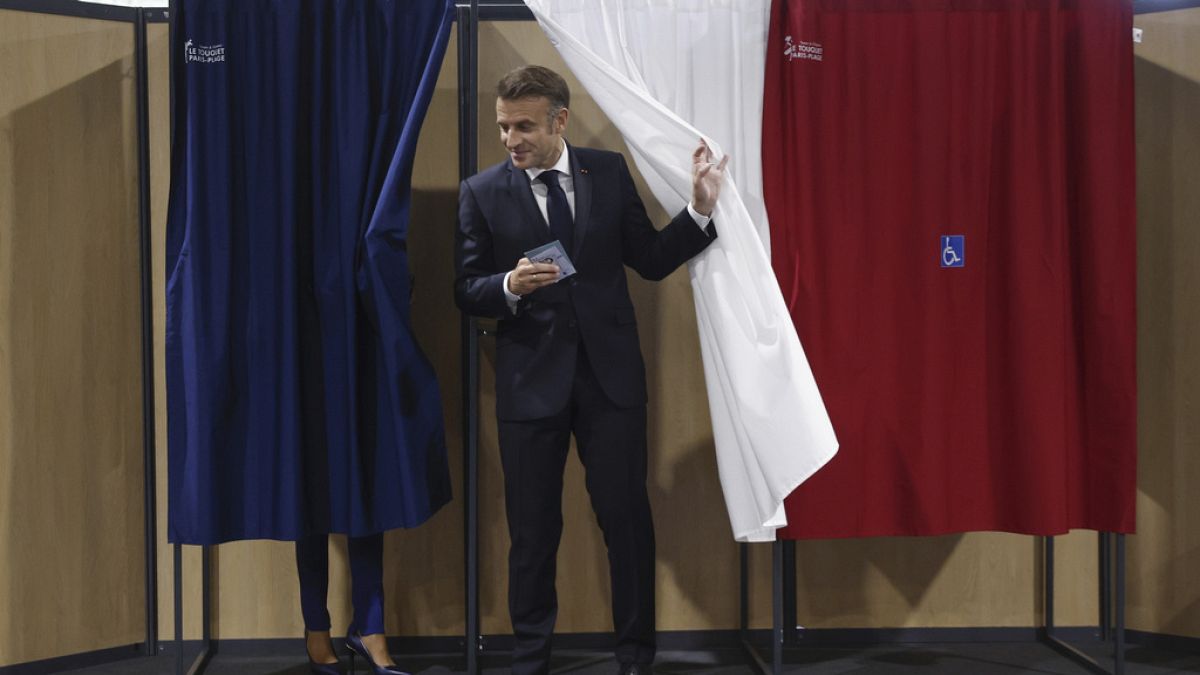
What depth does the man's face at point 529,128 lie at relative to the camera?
2.88 m

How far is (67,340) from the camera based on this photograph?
3.36 metres

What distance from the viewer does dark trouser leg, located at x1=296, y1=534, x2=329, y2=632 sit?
10.3 ft

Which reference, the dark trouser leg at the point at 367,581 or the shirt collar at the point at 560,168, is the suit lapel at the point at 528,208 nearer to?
the shirt collar at the point at 560,168

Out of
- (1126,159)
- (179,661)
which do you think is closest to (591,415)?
(179,661)

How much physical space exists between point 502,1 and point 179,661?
217 cm

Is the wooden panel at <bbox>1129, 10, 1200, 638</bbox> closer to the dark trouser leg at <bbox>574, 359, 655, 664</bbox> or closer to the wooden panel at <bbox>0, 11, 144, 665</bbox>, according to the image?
the dark trouser leg at <bbox>574, 359, 655, 664</bbox>

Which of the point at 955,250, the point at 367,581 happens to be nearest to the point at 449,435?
the point at 367,581

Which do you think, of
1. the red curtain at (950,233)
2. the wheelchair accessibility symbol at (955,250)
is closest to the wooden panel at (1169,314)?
the red curtain at (950,233)

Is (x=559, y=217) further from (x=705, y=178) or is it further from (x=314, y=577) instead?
(x=314, y=577)

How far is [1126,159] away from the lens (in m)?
3.08

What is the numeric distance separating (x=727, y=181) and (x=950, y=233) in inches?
25.8

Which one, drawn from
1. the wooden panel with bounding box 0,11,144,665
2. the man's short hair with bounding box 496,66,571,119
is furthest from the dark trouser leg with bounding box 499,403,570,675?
the wooden panel with bounding box 0,11,144,665

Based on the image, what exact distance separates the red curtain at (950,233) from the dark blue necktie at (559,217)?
21.4 inches

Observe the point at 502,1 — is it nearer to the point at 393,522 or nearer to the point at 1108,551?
the point at 393,522
